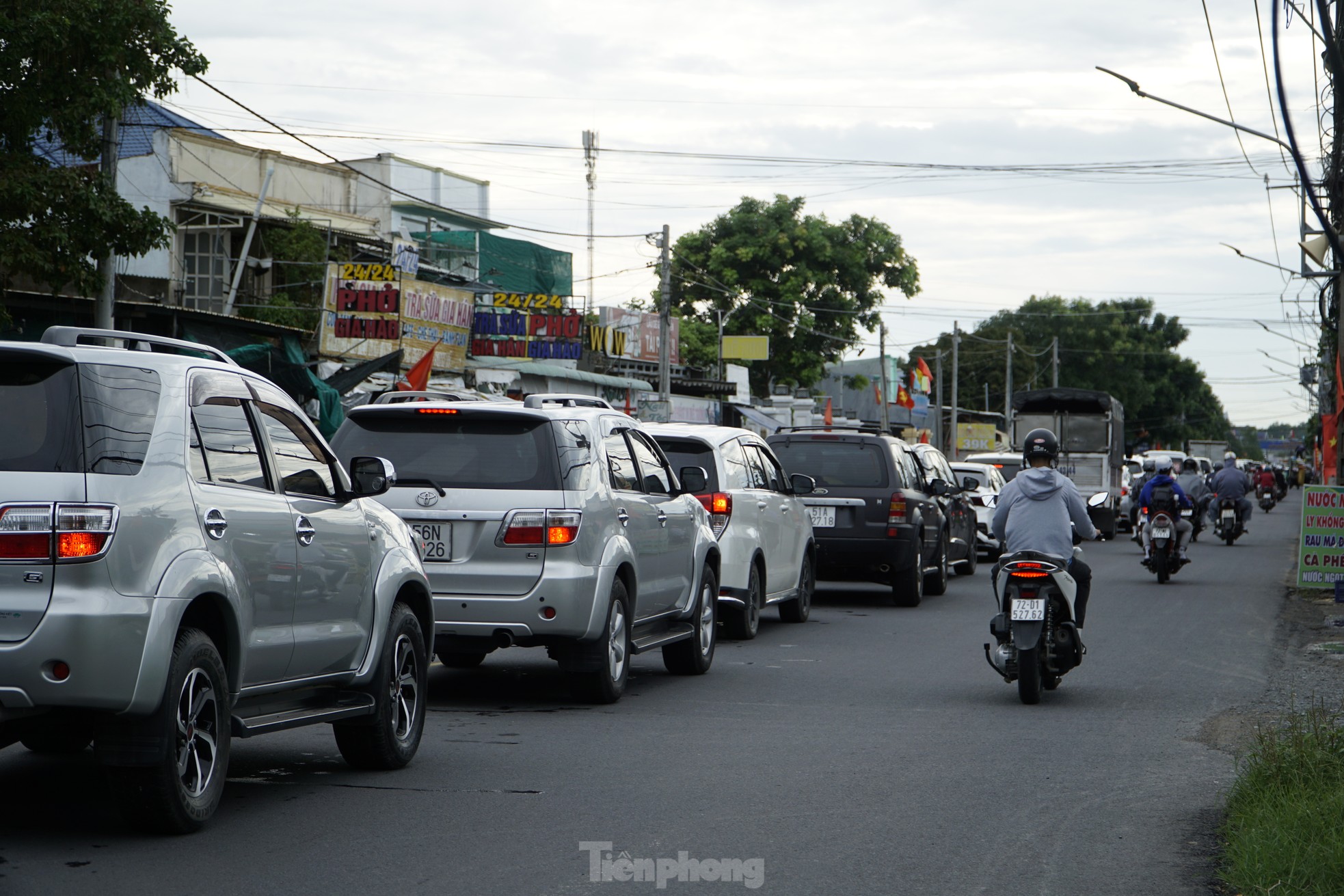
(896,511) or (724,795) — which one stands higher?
(896,511)

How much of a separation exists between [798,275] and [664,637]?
173 feet

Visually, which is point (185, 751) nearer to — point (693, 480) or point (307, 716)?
point (307, 716)

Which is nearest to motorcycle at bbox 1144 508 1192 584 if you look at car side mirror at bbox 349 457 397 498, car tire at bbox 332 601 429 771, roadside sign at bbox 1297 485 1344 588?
roadside sign at bbox 1297 485 1344 588

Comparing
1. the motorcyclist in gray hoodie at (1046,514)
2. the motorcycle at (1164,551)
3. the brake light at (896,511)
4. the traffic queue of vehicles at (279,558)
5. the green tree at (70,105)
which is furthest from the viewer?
the motorcycle at (1164,551)

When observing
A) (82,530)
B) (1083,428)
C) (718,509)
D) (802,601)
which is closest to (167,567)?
(82,530)

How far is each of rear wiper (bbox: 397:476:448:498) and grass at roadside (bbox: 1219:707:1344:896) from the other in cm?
466

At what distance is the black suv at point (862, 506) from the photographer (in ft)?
57.2

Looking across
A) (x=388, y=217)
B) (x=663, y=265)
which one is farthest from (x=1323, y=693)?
(x=388, y=217)

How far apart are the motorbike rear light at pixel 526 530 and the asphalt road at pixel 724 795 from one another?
3.49 ft

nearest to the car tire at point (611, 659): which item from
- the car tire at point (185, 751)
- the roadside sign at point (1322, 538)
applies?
the car tire at point (185, 751)

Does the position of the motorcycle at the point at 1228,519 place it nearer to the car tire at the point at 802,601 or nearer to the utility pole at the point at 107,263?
the car tire at the point at 802,601

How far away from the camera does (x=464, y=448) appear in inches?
374

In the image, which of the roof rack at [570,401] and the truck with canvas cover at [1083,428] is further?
the truck with canvas cover at [1083,428]

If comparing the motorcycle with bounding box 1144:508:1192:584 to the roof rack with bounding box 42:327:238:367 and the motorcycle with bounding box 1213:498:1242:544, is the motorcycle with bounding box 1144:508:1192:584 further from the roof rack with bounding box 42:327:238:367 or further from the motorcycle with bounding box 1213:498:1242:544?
the roof rack with bounding box 42:327:238:367
